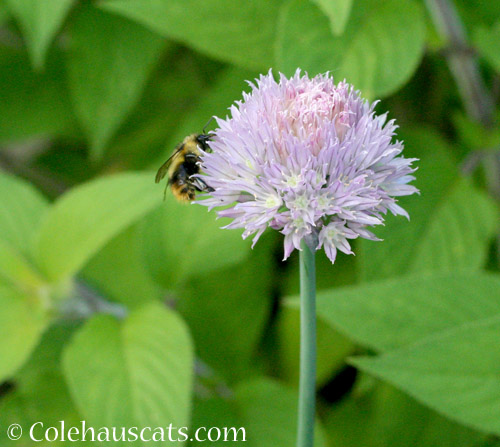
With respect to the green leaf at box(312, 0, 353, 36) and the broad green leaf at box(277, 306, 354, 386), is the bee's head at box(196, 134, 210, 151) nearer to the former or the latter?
the green leaf at box(312, 0, 353, 36)

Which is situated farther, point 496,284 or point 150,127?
point 150,127

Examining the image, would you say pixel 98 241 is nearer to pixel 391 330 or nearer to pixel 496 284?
pixel 391 330

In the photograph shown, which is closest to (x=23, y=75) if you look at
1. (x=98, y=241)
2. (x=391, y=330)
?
(x=98, y=241)

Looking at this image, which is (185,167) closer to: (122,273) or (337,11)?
(337,11)

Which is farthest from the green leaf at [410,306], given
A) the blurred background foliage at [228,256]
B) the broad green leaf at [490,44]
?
the broad green leaf at [490,44]

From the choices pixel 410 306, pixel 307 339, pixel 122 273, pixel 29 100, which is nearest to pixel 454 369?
pixel 410 306

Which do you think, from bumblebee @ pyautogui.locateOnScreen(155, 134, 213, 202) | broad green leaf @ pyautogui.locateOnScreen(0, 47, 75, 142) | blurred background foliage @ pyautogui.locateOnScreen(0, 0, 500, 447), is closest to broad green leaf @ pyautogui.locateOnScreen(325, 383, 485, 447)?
blurred background foliage @ pyautogui.locateOnScreen(0, 0, 500, 447)

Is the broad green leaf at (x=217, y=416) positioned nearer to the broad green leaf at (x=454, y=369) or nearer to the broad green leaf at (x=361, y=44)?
the broad green leaf at (x=454, y=369)
